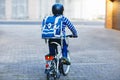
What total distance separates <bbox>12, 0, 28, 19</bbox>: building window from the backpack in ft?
145

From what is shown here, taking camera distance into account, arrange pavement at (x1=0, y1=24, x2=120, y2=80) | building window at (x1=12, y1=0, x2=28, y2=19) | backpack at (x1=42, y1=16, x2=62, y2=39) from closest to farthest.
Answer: backpack at (x1=42, y1=16, x2=62, y2=39) < pavement at (x1=0, y1=24, x2=120, y2=80) < building window at (x1=12, y1=0, x2=28, y2=19)

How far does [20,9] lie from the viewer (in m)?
53.4

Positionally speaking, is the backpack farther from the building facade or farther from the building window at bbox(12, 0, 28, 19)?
the building window at bbox(12, 0, 28, 19)

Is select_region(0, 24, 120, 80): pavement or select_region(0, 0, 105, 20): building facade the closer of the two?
select_region(0, 24, 120, 80): pavement

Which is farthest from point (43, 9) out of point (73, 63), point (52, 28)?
point (52, 28)

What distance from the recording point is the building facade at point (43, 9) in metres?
52.8

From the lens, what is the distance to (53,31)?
909cm

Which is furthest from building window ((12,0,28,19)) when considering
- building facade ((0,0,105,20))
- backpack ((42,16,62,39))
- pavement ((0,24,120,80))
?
backpack ((42,16,62,39))

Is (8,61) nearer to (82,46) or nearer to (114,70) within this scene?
(114,70)

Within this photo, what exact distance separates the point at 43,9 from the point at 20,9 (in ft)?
9.32

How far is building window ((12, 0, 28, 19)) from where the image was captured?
53125 mm

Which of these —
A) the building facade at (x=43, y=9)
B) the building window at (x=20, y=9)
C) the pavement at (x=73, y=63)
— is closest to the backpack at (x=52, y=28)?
the pavement at (x=73, y=63)

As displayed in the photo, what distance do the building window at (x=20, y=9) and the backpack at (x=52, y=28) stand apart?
4406 centimetres

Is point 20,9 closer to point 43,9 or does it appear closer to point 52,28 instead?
point 43,9
